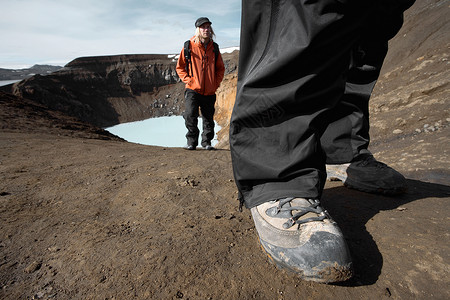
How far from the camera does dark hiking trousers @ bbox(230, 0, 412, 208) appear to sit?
907mm

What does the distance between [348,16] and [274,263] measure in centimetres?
93

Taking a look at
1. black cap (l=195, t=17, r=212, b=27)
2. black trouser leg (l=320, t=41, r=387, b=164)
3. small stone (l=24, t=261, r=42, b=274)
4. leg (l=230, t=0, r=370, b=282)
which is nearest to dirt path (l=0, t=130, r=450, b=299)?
small stone (l=24, t=261, r=42, b=274)

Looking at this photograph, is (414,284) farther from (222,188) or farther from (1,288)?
(1,288)

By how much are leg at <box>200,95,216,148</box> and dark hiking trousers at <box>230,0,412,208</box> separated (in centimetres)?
360

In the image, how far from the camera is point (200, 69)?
4.35 metres

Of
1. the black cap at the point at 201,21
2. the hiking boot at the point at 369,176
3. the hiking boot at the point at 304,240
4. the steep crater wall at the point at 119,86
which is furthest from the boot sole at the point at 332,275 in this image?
the steep crater wall at the point at 119,86

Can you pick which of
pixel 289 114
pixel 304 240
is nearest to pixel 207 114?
pixel 289 114

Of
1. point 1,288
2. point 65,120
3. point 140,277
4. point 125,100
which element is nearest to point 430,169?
point 140,277

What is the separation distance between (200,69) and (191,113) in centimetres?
77

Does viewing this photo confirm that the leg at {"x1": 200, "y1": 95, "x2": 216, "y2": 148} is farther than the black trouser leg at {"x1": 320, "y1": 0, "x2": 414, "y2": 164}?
Yes

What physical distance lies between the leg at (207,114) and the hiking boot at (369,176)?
10.6 feet

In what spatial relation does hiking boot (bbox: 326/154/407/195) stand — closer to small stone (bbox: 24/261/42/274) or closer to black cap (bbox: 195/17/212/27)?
Answer: small stone (bbox: 24/261/42/274)

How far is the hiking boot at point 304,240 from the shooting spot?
0.80 meters

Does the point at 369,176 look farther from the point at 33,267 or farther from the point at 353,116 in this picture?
the point at 33,267
